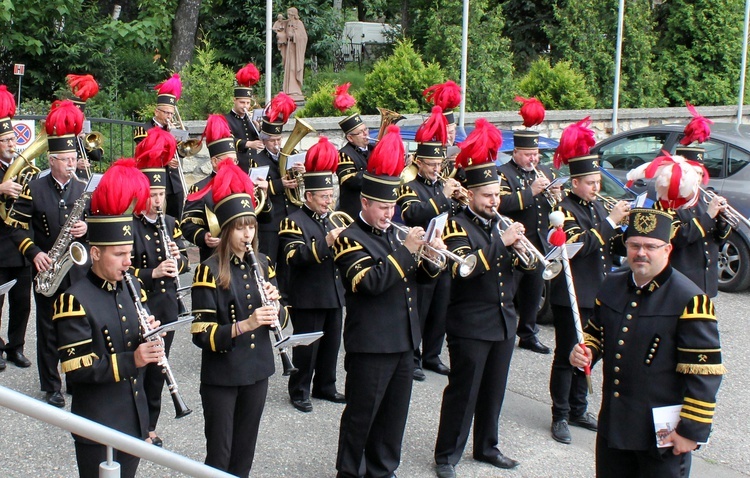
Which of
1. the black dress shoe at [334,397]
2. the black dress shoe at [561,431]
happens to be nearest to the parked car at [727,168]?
the black dress shoe at [561,431]

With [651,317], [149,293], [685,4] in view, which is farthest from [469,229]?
[685,4]

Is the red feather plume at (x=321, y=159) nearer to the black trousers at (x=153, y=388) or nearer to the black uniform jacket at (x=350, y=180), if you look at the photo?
the black trousers at (x=153, y=388)

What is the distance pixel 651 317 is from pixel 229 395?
7.13ft

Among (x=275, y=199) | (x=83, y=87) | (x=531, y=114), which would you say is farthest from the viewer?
(x=83, y=87)

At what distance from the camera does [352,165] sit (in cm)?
903

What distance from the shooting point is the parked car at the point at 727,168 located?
→ 35.6ft

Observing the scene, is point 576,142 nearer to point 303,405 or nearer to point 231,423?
point 303,405

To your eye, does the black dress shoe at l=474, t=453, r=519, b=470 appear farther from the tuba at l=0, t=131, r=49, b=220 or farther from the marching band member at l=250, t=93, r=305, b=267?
the tuba at l=0, t=131, r=49, b=220

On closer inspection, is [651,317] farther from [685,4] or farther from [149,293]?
[685,4]

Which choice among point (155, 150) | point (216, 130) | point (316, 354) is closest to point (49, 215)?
point (155, 150)

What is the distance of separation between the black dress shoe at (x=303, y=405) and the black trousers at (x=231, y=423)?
5.95 feet

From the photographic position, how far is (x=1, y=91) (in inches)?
310

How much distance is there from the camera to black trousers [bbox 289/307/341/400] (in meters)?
7.09

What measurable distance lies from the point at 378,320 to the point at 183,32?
15.9 meters
